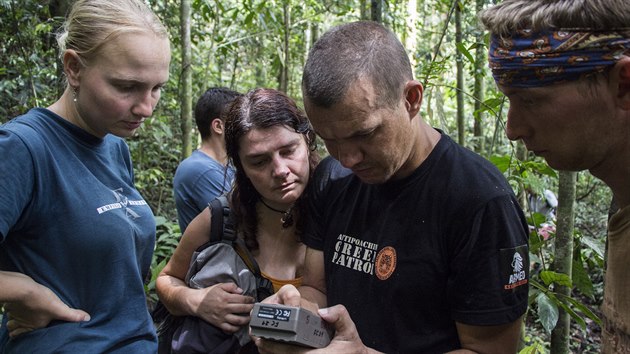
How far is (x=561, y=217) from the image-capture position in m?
2.90

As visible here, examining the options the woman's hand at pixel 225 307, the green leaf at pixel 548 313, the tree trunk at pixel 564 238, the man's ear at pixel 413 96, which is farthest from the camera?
the tree trunk at pixel 564 238

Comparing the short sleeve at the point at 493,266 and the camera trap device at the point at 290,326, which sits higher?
the short sleeve at the point at 493,266

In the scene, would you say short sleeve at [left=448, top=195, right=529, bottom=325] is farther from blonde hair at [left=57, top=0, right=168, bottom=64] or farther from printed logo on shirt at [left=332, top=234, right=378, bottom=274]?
blonde hair at [left=57, top=0, right=168, bottom=64]

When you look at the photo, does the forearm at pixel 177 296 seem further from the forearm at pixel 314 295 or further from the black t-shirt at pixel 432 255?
the black t-shirt at pixel 432 255

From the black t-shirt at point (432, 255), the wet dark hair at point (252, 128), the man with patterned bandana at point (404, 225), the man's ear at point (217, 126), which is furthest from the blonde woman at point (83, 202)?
the man's ear at point (217, 126)

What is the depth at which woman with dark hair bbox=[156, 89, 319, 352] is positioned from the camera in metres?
2.38

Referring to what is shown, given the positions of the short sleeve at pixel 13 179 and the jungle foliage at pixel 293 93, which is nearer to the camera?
the short sleeve at pixel 13 179

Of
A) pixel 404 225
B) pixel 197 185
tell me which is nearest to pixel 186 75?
pixel 197 185

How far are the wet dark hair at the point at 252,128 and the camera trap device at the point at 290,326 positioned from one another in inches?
26.7

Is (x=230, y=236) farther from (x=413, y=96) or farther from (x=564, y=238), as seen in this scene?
(x=564, y=238)

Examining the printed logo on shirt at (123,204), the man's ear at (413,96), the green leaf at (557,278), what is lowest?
the green leaf at (557,278)

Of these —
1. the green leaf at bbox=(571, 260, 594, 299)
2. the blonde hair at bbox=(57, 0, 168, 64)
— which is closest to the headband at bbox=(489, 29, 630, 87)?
the blonde hair at bbox=(57, 0, 168, 64)

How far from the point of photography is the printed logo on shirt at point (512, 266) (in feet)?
5.31

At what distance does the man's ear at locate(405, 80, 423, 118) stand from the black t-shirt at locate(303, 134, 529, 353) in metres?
0.13
